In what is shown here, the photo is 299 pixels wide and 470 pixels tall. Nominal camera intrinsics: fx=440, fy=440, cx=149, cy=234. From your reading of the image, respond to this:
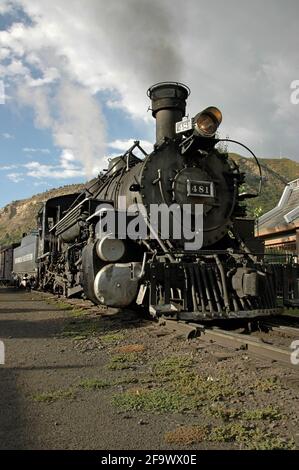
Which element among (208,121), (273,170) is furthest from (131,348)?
(273,170)

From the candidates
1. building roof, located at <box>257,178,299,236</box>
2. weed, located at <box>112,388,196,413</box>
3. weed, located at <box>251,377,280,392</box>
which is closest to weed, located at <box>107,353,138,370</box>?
weed, located at <box>112,388,196,413</box>

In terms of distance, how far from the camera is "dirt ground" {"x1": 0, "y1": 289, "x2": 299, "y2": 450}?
3.04 m

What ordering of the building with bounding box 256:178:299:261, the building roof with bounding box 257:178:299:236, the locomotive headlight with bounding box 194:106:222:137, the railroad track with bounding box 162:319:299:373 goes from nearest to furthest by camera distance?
the railroad track with bounding box 162:319:299:373, the locomotive headlight with bounding box 194:106:222:137, the building with bounding box 256:178:299:261, the building roof with bounding box 257:178:299:236

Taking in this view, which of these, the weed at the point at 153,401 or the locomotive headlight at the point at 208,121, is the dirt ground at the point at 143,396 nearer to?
the weed at the point at 153,401

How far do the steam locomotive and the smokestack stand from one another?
2cm

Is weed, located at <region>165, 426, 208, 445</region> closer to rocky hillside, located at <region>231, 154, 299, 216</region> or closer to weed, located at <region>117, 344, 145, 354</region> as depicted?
weed, located at <region>117, 344, 145, 354</region>

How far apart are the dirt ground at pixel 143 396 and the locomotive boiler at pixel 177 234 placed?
32.3 inches

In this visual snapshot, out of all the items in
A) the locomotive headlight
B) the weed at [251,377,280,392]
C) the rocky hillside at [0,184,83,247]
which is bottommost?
the weed at [251,377,280,392]

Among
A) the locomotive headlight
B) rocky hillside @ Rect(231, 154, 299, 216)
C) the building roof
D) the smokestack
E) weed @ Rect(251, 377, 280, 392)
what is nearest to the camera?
weed @ Rect(251, 377, 280, 392)

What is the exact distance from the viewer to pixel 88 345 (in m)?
6.32

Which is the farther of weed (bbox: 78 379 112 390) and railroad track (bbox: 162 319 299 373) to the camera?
railroad track (bbox: 162 319 299 373)

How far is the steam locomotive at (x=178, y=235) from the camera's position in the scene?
6723mm

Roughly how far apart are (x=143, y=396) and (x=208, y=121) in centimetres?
539
